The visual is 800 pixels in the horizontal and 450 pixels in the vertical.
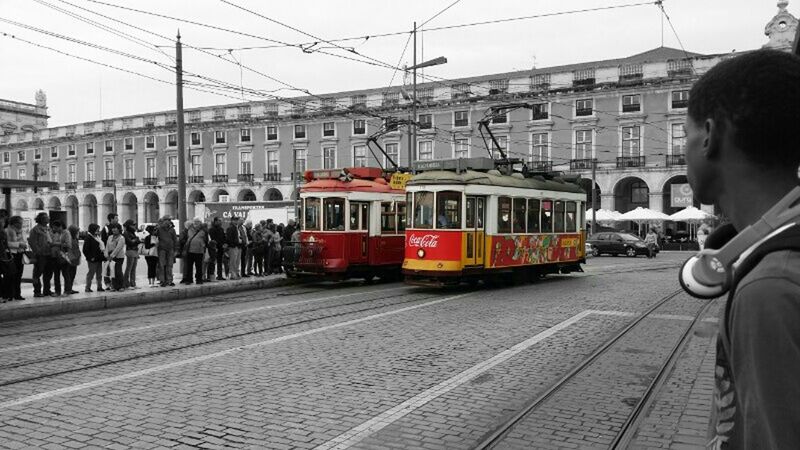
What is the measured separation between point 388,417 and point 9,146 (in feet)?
287

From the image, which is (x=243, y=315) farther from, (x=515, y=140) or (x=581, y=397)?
(x=515, y=140)

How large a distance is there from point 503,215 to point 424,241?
230cm

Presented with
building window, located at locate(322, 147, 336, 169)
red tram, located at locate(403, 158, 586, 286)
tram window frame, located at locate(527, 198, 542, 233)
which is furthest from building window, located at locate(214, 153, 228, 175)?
tram window frame, located at locate(527, 198, 542, 233)

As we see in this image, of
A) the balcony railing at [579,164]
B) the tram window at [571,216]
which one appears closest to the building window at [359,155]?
Answer: the balcony railing at [579,164]

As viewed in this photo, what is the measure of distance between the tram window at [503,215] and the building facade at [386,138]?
886 inches

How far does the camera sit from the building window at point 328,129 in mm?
62625

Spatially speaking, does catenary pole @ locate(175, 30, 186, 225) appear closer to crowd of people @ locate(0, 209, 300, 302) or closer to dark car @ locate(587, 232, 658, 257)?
crowd of people @ locate(0, 209, 300, 302)

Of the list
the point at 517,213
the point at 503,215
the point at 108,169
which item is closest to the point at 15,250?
the point at 503,215

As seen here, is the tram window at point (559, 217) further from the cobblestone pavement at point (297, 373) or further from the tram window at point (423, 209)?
the cobblestone pavement at point (297, 373)

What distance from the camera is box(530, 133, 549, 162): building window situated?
54.2 meters

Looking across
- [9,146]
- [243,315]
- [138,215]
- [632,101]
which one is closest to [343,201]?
[243,315]

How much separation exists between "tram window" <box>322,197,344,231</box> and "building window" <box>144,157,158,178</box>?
56.5 meters

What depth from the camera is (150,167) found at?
232 feet

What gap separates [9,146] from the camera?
80375 millimetres
